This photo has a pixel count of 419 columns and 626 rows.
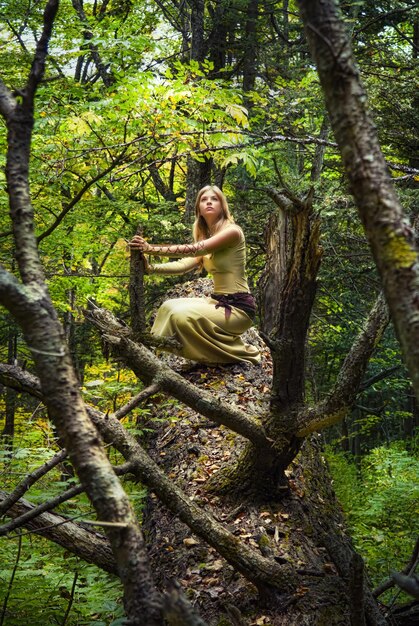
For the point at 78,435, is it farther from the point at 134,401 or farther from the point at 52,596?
the point at 52,596

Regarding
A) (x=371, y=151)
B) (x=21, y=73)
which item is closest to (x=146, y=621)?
(x=371, y=151)

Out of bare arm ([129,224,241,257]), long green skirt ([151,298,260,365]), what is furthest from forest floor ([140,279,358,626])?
bare arm ([129,224,241,257])

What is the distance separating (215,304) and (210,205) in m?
1.10

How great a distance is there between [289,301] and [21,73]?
717 cm

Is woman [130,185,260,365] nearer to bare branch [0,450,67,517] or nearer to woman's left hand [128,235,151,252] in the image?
woman's left hand [128,235,151,252]

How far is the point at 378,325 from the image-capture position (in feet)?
9.13

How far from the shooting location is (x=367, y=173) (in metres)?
1.29

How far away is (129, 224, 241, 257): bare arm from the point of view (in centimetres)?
460

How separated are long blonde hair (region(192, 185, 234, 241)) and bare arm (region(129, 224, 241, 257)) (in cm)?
40

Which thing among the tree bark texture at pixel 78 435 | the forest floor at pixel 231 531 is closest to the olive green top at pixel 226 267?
the forest floor at pixel 231 531

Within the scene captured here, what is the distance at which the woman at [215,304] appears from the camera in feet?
17.7

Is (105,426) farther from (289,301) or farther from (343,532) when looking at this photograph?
(343,532)

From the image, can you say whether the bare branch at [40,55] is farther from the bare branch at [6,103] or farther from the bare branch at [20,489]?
the bare branch at [20,489]

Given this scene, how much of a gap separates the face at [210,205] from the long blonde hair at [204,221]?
0.03 m
